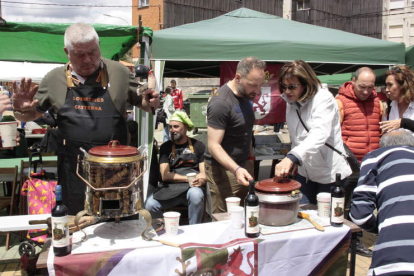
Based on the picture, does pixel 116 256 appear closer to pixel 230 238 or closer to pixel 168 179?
pixel 230 238

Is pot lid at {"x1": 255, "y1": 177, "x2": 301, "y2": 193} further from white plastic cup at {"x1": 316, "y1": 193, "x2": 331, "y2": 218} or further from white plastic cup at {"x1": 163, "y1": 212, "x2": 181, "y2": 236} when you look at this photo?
white plastic cup at {"x1": 163, "y1": 212, "x2": 181, "y2": 236}

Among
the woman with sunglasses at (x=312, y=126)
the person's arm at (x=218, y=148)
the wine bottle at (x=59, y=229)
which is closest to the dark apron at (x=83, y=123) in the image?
the wine bottle at (x=59, y=229)

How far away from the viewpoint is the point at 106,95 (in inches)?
87.0

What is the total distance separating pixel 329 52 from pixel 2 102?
14.0 feet

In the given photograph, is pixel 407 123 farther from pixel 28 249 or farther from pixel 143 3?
pixel 143 3

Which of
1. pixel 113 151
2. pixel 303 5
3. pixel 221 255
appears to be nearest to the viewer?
pixel 113 151

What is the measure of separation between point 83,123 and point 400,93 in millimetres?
2903

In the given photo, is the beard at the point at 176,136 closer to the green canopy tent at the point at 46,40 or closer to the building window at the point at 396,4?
the green canopy tent at the point at 46,40

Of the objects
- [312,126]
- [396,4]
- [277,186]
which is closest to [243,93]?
[312,126]

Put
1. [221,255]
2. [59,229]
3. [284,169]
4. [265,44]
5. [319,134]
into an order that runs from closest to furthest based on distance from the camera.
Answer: [59,229] → [221,255] → [284,169] → [319,134] → [265,44]

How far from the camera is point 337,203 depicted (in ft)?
7.34

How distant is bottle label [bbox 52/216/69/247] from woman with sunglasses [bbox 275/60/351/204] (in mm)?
1527

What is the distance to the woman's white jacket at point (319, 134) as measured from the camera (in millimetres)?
2590

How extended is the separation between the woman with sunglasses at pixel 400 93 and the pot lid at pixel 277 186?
5.07ft
